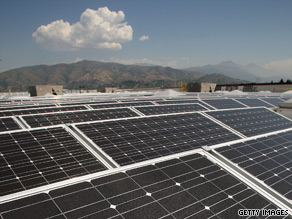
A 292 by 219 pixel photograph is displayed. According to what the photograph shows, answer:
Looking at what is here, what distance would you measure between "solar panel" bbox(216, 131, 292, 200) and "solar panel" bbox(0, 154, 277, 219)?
1.78 meters

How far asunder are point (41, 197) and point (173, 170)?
17.3 feet

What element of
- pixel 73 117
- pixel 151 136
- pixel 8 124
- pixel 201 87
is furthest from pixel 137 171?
pixel 201 87

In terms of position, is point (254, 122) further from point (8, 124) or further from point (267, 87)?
point (267, 87)

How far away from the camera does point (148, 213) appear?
6176 mm

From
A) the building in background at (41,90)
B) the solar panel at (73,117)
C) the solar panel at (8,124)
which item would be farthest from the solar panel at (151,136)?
the building in background at (41,90)

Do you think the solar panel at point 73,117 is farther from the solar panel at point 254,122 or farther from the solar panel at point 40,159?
the solar panel at point 254,122

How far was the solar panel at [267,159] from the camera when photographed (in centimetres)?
923

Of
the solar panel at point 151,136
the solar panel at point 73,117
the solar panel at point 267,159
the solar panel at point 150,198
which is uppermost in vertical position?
the solar panel at point 73,117

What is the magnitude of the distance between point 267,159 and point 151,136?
23.0 feet

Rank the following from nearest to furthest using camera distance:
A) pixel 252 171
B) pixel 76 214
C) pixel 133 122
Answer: pixel 76 214 < pixel 252 171 < pixel 133 122

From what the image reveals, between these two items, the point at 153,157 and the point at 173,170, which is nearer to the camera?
the point at 173,170

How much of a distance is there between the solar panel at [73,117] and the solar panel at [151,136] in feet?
13.5

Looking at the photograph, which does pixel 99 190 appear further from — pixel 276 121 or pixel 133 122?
pixel 276 121

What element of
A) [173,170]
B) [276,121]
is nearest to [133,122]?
[173,170]
